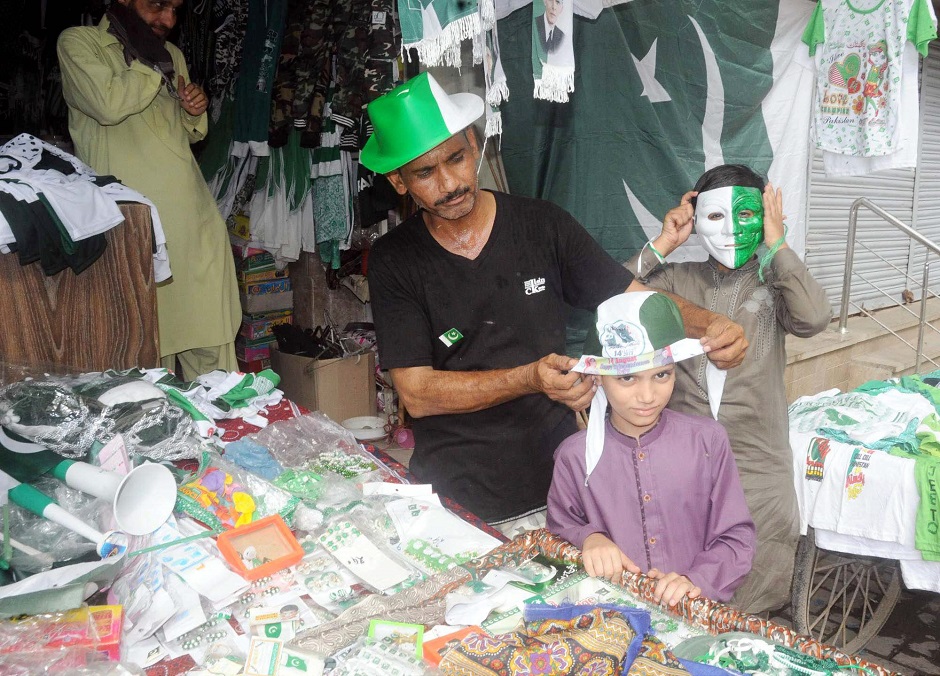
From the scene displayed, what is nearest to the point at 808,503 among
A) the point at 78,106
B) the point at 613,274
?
the point at 613,274

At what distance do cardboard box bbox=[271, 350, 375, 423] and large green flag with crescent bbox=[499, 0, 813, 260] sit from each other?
217cm

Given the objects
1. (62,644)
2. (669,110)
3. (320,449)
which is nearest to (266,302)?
(669,110)

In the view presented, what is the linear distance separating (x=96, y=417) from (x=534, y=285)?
1.38 meters

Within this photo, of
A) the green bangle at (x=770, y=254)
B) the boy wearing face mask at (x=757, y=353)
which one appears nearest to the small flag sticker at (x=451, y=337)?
the boy wearing face mask at (x=757, y=353)

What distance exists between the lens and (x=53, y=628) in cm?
137

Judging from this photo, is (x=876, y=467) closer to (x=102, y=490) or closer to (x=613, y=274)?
(x=613, y=274)

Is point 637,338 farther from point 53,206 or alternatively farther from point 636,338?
point 53,206

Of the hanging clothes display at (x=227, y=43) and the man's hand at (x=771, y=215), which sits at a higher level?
the hanging clothes display at (x=227, y=43)

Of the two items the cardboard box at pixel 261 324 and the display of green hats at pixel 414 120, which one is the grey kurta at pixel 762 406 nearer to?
the display of green hats at pixel 414 120

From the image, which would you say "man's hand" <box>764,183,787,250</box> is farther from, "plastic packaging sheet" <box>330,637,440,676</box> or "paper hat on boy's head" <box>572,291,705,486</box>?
"plastic packaging sheet" <box>330,637,440,676</box>

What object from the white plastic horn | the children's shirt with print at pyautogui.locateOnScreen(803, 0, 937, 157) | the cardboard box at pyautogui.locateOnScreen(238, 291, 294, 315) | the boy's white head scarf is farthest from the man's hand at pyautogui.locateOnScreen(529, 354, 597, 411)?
the cardboard box at pyautogui.locateOnScreen(238, 291, 294, 315)

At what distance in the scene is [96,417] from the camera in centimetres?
210

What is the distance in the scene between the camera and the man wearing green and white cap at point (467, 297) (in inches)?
93.0

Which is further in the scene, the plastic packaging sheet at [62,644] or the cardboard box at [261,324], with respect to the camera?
the cardboard box at [261,324]
